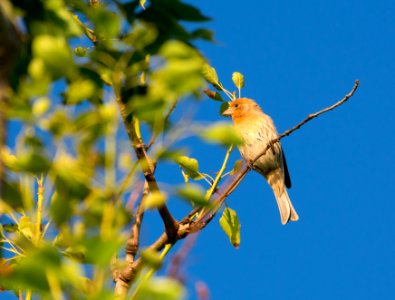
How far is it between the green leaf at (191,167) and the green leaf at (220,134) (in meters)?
2.41

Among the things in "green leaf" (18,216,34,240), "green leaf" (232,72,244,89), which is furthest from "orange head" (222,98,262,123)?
"green leaf" (18,216,34,240)

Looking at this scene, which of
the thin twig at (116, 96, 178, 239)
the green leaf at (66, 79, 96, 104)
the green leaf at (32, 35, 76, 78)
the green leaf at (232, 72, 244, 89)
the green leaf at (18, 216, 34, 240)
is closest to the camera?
the green leaf at (32, 35, 76, 78)

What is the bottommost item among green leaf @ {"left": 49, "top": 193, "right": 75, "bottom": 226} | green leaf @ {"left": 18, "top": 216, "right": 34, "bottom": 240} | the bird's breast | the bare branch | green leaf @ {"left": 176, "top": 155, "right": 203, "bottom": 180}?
green leaf @ {"left": 49, "top": 193, "right": 75, "bottom": 226}

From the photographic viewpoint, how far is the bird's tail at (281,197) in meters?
10.3

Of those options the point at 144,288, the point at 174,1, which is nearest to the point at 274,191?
the point at 174,1

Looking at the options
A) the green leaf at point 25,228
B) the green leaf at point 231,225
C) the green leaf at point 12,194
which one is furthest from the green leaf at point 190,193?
the green leaf at point 231,225

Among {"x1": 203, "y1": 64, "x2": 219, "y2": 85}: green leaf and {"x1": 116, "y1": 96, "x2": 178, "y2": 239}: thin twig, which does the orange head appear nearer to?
{"x1": 203, "y1": 64, "x2": 219, "y2": 85}: green leaf

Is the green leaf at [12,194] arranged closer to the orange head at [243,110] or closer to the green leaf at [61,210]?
the green leaf at [61,210]

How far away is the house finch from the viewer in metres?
10.2

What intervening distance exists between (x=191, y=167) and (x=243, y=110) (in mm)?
7223

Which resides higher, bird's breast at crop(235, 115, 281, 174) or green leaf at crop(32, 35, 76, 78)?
bird's breast at crop(235, 115, 281, 174)

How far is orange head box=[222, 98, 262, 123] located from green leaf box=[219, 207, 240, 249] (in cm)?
683

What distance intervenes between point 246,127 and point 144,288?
30.8 feet

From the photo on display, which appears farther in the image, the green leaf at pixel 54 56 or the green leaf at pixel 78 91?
the green leaf at pixel 78 91
